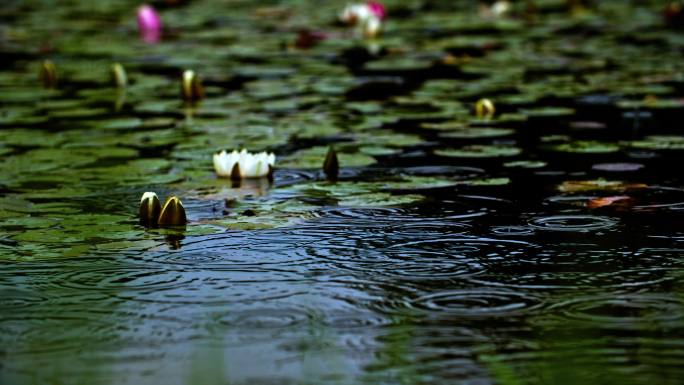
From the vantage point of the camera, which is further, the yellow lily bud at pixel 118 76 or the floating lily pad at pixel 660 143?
the yellow lily bud at pixel 118 76

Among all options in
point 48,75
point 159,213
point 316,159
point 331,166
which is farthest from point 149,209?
point 48,75

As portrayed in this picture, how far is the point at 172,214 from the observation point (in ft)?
8.93

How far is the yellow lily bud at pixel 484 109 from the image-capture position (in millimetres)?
4242

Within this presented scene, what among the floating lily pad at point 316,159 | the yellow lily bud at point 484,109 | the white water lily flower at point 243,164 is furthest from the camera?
the yellow lily bud at point 484,109

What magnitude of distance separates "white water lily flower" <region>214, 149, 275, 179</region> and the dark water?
1.8 inches

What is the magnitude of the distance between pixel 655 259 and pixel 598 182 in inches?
32.2

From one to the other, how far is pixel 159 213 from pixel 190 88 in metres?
1.97

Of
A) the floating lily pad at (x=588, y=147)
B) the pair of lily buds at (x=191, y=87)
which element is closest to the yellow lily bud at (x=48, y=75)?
the pair of lily buds at (x=191, y=87)

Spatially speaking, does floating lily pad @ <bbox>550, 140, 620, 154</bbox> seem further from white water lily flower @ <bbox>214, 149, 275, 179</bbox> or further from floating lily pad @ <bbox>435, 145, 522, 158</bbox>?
white water lily flower @ <bbox>214, 149, 275, 179</bbox>

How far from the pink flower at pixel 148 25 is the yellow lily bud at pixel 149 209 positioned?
14.1 feet

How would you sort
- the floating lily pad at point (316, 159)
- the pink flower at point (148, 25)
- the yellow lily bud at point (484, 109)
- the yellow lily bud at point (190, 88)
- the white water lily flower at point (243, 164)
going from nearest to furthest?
the white water lily flower at point (243, 164) → the floating lily pad at point (316, 159) → the yellow lily bud at point (484, 109) → the yellow lily bud at point (190, 88) → the pink flower at point (148, 25)

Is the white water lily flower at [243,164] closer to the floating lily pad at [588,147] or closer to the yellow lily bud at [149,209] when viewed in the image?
the yellow lily bud at [149,209]

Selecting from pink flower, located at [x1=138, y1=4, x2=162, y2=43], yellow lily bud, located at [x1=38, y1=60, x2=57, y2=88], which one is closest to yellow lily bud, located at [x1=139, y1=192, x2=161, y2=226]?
yellow lily bud, located at [x1=38, y1=60, x2=57, y2=88]

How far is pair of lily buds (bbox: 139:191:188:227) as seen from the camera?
2.71 m
